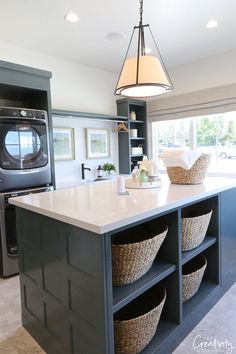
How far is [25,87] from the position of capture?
8.87ft

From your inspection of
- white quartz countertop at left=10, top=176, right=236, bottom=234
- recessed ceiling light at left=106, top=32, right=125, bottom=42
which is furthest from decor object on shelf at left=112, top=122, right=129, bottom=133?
white quartz countertop at left=10, top=176, right=236, bottom=234

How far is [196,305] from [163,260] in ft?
1.76

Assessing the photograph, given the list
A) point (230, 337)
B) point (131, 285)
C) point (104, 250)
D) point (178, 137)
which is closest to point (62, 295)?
point (131, 285)

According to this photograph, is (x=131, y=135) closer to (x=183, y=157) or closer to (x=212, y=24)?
(x=212, y=24)

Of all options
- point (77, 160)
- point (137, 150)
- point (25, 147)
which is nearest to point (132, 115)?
point (137, 150)

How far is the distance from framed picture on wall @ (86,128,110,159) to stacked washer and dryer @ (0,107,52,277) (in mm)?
1200

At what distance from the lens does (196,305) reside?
1.87 metres

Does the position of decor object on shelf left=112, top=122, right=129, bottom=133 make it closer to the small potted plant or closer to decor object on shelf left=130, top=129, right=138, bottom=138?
decor object on shelf left=130, top=129, right=138, bottom=138

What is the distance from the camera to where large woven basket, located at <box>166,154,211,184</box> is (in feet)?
6.87

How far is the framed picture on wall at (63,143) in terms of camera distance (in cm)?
360

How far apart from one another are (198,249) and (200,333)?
55 cm

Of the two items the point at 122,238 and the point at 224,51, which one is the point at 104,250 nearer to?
the point at 122,238

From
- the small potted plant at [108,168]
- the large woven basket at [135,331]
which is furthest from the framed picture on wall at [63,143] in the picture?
the large woven basket at [135,331]

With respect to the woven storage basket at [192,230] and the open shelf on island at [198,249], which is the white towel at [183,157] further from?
the open shelf on island at [198,249]
